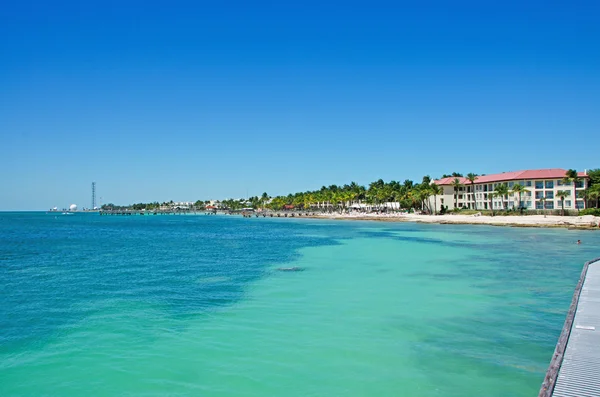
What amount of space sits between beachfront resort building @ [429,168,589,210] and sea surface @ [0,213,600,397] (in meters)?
71.6

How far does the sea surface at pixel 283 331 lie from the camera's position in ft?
35.6

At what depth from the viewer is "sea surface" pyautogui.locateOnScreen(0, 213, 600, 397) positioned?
35.6ft

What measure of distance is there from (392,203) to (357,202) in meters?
26.6

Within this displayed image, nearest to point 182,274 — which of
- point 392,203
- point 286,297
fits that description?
point 286,297

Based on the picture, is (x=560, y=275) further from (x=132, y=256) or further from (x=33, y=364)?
(x=132, y=256)

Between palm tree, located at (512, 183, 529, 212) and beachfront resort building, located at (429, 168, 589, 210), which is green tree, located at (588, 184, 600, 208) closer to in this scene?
beachfront resort building, located at (429, 168, 589, 210)

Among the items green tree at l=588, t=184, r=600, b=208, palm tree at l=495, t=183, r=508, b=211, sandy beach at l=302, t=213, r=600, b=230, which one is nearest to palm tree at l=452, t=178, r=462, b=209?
palm tree at l=495, t=183, r=508, b=211

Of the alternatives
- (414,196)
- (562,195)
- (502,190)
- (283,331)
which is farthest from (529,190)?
(283,331)

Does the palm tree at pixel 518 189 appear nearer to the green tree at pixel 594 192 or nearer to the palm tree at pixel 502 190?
the palm tree at pixel 502 190

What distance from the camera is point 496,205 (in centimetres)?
10375

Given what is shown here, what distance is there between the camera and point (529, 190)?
3671 inches

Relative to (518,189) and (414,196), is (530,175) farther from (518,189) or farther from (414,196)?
(414,196)

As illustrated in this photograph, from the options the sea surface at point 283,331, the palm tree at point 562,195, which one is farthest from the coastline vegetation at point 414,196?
the sea surface at point 283,331

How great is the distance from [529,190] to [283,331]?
9363 cm
